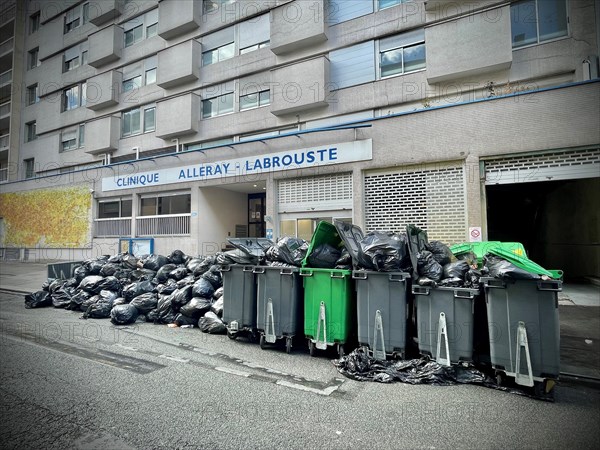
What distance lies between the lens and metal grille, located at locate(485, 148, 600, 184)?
786 cm

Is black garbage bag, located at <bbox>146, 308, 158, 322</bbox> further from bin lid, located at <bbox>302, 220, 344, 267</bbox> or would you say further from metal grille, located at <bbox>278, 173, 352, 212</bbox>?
metal grille, located at <bbox>278, 173, 352, 212</bbox>

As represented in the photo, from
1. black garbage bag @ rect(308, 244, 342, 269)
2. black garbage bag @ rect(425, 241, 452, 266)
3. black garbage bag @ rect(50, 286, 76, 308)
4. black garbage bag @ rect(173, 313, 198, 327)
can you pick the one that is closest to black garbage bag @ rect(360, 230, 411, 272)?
black garbage bag @ rect(308, 244, 342, 269)

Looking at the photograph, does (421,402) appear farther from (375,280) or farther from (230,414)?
(230,414)

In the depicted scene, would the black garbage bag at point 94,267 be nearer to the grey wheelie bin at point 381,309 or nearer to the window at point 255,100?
the grey wheelie bin at point 381,309

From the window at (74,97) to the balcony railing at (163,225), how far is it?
1171 centimetres

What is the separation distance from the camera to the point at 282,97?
44.6ft

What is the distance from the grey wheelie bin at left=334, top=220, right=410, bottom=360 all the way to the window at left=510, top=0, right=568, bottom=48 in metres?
10.9

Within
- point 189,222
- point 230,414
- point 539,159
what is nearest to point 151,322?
point 230,414

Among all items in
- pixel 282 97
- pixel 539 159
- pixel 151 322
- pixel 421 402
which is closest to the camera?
pixel 421 402

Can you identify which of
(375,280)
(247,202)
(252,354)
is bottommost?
(252,354)

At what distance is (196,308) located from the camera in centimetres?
598

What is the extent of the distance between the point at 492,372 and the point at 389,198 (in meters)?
6.86

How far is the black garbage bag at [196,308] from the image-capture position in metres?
5.99

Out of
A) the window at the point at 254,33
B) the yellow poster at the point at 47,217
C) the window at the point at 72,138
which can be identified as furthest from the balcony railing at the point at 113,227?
the window at the point at 254,33
